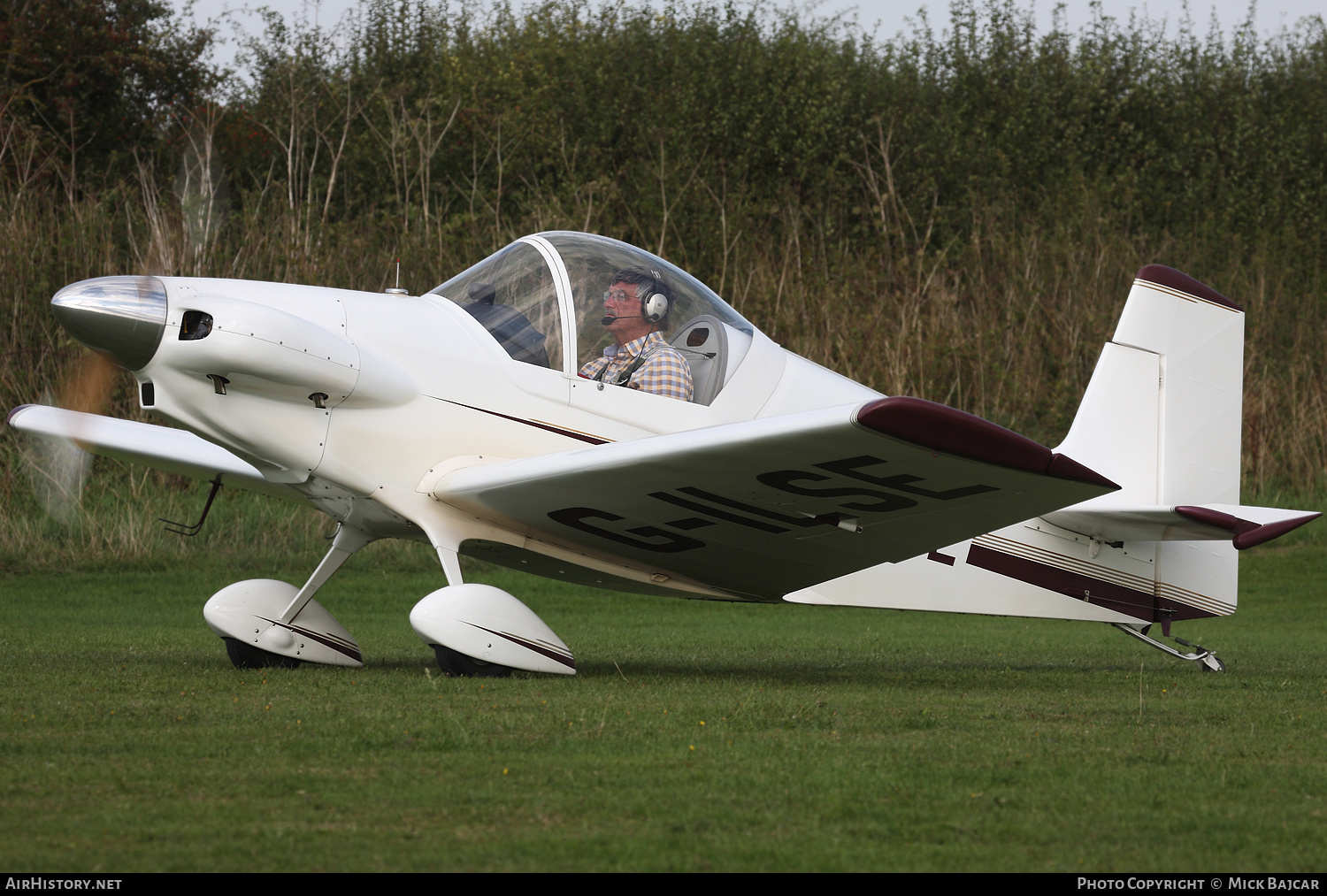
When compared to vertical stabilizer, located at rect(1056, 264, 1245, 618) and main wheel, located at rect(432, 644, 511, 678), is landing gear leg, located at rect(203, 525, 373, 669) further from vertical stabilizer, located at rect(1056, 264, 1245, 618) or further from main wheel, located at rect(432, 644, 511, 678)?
vertical stabilizer, located at rect(1056, 264, 1245, 618)

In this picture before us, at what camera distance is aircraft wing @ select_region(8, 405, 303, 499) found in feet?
23.8

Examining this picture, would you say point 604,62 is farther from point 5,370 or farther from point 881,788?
point 881,788

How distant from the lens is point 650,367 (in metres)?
6.37

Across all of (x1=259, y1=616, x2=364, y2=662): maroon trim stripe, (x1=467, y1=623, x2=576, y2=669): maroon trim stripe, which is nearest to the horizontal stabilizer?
(x1=467, y1=623, x2=576, y2=669): maroon trim stripe

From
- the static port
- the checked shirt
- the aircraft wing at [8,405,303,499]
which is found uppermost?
the static port

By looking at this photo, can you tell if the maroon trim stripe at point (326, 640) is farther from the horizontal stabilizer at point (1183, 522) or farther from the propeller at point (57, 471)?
the propeller at point (57, 471)

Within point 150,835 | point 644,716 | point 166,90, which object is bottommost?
point 644,716

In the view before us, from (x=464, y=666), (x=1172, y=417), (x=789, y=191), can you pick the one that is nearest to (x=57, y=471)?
(x=464, y=666)

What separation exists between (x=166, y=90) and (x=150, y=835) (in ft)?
73.7

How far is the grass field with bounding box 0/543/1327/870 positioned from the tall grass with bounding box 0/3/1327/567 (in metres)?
8.47

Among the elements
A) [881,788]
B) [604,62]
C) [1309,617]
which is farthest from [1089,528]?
[604,62]

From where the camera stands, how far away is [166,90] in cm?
2264

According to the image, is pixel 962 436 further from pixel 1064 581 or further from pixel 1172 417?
pixel 1172 417

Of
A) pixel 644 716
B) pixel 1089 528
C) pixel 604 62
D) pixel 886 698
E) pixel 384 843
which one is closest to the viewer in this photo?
pixel 384 843
